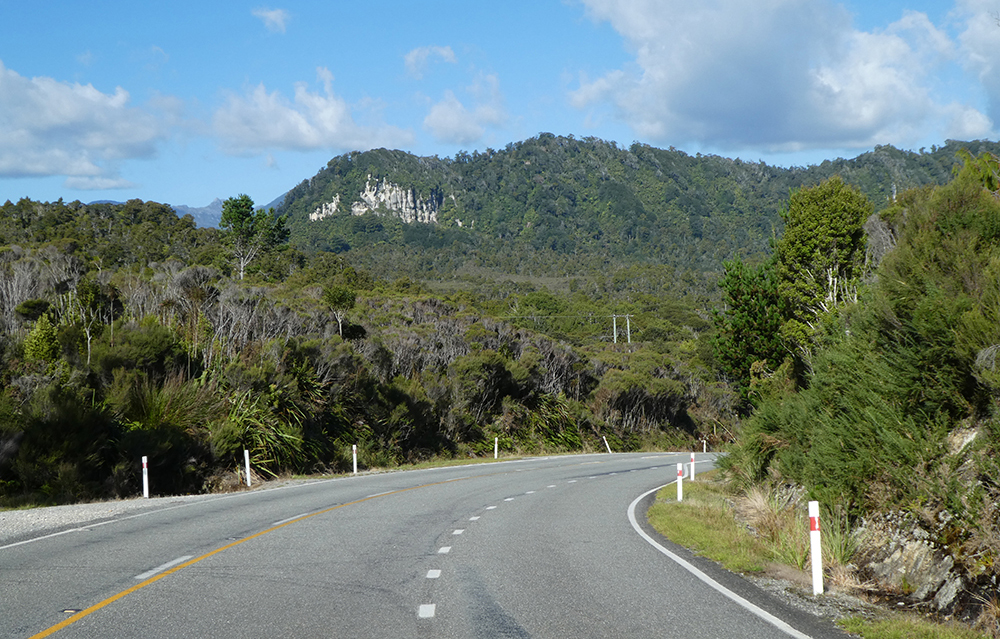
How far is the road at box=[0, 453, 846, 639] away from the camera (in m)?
6.86

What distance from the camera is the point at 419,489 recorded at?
19906 millimetres

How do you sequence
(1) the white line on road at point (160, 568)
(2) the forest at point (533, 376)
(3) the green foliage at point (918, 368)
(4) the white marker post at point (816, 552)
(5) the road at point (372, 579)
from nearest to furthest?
(5) the road at point (372, 579), (4) the white marker post at point (816, 552), (1) the white line on road at point (160, 568), (3) the green foliage at point (918, 368), (2) the forest at point (533, 376)

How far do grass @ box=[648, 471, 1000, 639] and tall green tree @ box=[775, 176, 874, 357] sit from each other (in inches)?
309

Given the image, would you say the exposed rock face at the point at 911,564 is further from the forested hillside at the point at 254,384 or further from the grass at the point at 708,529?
the forested hillside at the point at 254,384

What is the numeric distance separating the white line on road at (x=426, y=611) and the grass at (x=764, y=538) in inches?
134

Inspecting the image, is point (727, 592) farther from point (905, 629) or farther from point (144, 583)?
point (144, 583)

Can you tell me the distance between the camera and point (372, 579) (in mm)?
8727

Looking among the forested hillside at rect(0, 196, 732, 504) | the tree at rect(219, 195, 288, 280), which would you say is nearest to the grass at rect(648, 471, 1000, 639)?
the forested hillside at rect(0, 196, 732, 504)

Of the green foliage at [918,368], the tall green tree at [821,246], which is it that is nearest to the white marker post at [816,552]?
the green foliage at [918,368]

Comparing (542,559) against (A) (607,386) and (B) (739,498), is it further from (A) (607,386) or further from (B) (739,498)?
(A) (607,386)

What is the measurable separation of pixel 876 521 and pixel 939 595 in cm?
182

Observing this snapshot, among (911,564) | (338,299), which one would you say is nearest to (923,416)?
(911,564)

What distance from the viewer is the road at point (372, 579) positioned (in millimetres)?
6859

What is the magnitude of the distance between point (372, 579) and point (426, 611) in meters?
1.57
